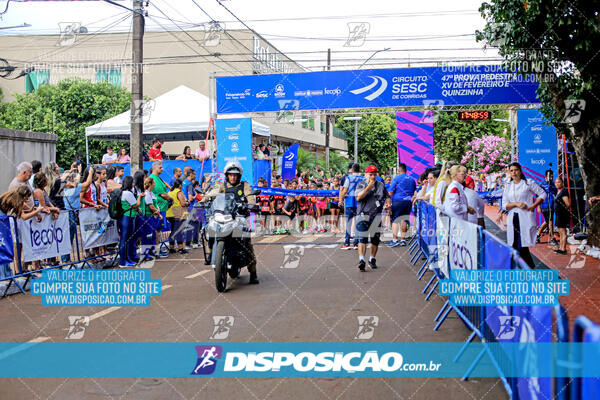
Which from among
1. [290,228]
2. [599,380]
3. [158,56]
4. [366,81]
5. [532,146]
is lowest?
[290,228]

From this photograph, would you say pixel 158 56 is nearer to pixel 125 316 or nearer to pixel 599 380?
pixel 125 316

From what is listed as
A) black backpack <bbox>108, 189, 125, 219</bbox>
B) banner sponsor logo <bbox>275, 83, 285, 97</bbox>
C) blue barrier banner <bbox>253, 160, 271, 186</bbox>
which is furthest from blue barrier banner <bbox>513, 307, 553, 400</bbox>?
blue barrier banner <bbox>253, 160, 271, 186</bbox>

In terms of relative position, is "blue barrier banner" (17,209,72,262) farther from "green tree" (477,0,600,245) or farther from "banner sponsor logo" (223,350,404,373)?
"green tree" (477,0,600,245)

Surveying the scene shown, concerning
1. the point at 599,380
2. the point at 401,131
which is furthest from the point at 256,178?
the point at 599,380

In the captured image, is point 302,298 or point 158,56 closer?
point 302,298

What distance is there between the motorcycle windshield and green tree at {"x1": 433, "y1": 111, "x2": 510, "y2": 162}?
3853 centimetres

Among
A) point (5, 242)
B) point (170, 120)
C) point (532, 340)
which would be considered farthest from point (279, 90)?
point (532, 340)

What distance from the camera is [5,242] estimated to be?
30.3 feet

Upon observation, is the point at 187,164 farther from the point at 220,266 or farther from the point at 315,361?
the point at 315,361

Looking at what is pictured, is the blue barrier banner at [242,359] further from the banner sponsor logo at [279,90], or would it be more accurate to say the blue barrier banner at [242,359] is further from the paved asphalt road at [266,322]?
the banner sponsor logo at [279,90]

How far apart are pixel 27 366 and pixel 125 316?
2098 mm

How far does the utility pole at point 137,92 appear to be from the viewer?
53.6 feet

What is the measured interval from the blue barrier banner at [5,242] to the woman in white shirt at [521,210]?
Result: 783cm

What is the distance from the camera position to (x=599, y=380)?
242cm
